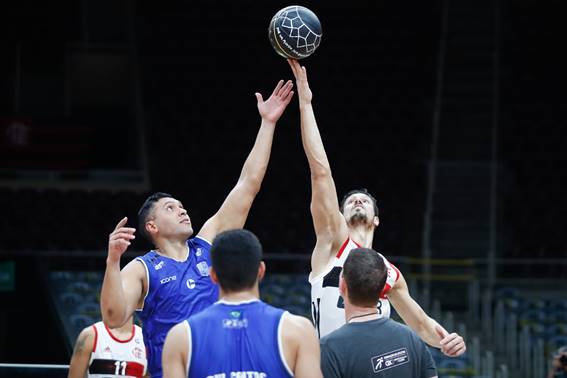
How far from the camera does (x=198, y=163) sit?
2133 centimetres

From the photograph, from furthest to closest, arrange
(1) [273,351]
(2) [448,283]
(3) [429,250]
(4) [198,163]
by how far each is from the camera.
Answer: (4) [198,163] → (3) [429,250] → (2) [448,283] → (1) [273,351]

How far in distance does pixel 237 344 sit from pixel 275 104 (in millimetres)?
2474

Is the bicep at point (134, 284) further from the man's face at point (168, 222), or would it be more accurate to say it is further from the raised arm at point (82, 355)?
the raised arm at point (82, 355)

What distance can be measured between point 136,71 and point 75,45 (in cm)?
193

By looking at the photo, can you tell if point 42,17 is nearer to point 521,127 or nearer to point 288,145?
point 288,145

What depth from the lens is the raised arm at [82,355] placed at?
6.86m

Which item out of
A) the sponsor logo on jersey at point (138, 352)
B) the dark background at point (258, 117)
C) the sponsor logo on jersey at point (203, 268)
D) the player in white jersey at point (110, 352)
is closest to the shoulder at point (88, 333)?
the player in white jersey at point (110, 352)

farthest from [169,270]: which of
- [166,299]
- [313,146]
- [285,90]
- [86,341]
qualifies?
[86,341]

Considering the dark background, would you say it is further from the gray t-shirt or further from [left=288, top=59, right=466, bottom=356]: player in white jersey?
the gray t-shirt

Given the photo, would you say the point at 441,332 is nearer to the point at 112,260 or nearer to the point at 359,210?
the point at 359,210

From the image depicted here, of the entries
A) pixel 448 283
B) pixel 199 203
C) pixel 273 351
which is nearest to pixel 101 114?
pixel 199 203

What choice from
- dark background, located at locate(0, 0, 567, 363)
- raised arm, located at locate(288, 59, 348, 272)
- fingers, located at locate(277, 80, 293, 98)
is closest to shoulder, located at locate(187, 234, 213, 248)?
raised arm, located at locate(288, 59, 348, 272)

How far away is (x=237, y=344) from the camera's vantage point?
14.6 feet

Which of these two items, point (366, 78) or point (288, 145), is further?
point (366, 78)
